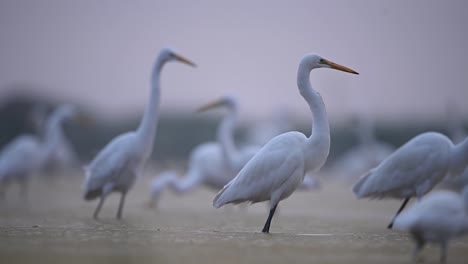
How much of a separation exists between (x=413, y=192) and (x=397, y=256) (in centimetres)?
326

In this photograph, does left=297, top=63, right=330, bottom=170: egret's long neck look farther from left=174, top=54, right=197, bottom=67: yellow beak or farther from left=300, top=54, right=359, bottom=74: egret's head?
left=174, top=54, right=197, bottom=67: yellow beak

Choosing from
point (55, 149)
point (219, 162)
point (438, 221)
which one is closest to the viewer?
point (438, 221)

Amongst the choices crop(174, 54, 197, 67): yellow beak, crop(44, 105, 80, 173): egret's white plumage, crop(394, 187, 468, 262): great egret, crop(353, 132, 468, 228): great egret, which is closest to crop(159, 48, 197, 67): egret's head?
crop(174, 54, 197, 67): yellow beak

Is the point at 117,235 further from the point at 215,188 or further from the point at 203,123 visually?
the point at 203,123

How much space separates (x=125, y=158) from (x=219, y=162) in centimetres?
480

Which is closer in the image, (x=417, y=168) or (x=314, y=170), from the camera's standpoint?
(x=314, y=170)

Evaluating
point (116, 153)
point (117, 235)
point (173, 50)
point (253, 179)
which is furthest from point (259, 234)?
point (173, 50)

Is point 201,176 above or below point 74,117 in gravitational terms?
below

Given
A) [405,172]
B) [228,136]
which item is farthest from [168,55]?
[405,172]

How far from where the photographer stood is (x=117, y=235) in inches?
323

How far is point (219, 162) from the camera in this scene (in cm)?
1575

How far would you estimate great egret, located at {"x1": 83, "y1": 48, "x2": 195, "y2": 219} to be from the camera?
11.2 m

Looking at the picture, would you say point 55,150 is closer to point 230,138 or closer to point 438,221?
point 230,138

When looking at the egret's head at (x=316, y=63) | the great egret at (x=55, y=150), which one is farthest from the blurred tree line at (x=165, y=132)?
the egret's head at (x=316, y=63)
